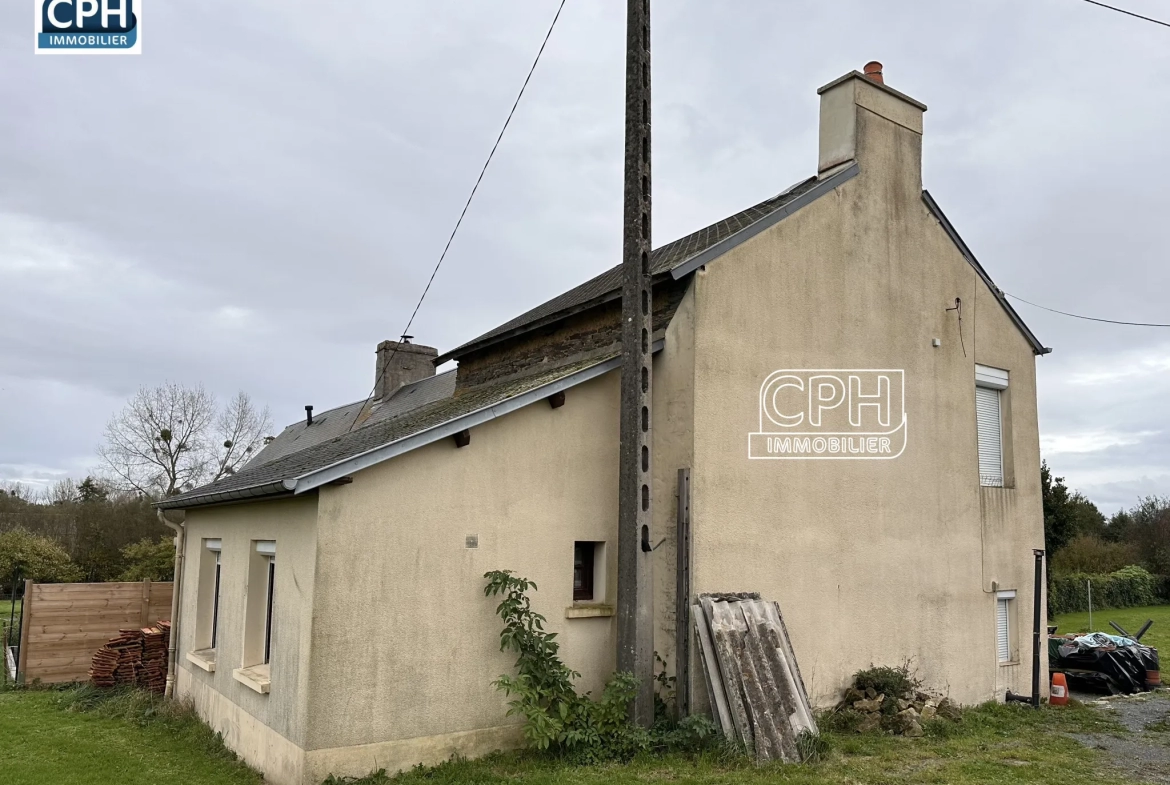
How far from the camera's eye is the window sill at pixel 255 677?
788 centimetres

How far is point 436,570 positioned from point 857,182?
7.54 meters

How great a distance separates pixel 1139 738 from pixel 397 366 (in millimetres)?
21342

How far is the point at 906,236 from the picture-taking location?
11.3 m

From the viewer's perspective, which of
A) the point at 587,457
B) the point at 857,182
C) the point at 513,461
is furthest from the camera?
the point at 857,182

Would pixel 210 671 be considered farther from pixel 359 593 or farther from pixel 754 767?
pixel 754 767

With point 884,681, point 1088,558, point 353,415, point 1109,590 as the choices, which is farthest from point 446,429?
point 1088,558

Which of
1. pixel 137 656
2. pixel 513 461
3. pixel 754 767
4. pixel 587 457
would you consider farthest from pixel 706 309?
pixel 137 656

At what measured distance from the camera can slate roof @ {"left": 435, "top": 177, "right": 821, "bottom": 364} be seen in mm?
9882

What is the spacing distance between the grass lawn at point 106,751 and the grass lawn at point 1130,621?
67.0 ft

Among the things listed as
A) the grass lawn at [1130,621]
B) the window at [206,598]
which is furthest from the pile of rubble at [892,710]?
the grass lawn at [1130,621]

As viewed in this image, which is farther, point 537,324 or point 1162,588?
point 1162,588

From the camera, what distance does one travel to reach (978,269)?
12273mm

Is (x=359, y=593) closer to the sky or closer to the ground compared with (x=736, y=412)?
closer to the ground

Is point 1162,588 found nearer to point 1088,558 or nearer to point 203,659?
point 1088,558
